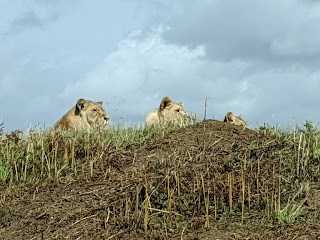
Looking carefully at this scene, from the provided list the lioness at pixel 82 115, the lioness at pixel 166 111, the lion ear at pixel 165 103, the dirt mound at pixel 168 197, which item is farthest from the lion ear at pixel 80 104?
the dirt mound at pixel 168 197

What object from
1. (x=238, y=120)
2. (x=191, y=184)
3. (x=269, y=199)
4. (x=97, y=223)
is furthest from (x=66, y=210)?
(x=238, y=120)

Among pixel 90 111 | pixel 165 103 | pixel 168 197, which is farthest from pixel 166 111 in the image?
pixel 168 197

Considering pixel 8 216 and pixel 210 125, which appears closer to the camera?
pixel 8 216

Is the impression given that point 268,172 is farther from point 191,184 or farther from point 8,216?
point 8,216

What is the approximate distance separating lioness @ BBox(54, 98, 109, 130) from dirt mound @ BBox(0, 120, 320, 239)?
7839 mm

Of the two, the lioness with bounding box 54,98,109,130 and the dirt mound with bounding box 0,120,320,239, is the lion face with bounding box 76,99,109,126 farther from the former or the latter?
the dirt mound with bounding box 0,120,320,239

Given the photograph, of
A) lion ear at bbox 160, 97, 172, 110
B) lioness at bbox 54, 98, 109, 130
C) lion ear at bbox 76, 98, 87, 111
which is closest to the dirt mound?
lioness at bbox 54, 98, 109, 130

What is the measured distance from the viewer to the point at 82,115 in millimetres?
17562

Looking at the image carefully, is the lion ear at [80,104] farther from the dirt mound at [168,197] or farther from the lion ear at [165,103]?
the dirt mound at [168,197]

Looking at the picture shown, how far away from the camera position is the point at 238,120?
16609mm

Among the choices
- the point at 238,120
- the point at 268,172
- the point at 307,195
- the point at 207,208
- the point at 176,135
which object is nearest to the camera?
the point at 207,208

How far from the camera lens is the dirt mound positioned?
6996 millimetres

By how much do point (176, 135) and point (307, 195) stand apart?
298 centimetres

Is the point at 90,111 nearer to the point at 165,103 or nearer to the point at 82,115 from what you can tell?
the point at 82,115
